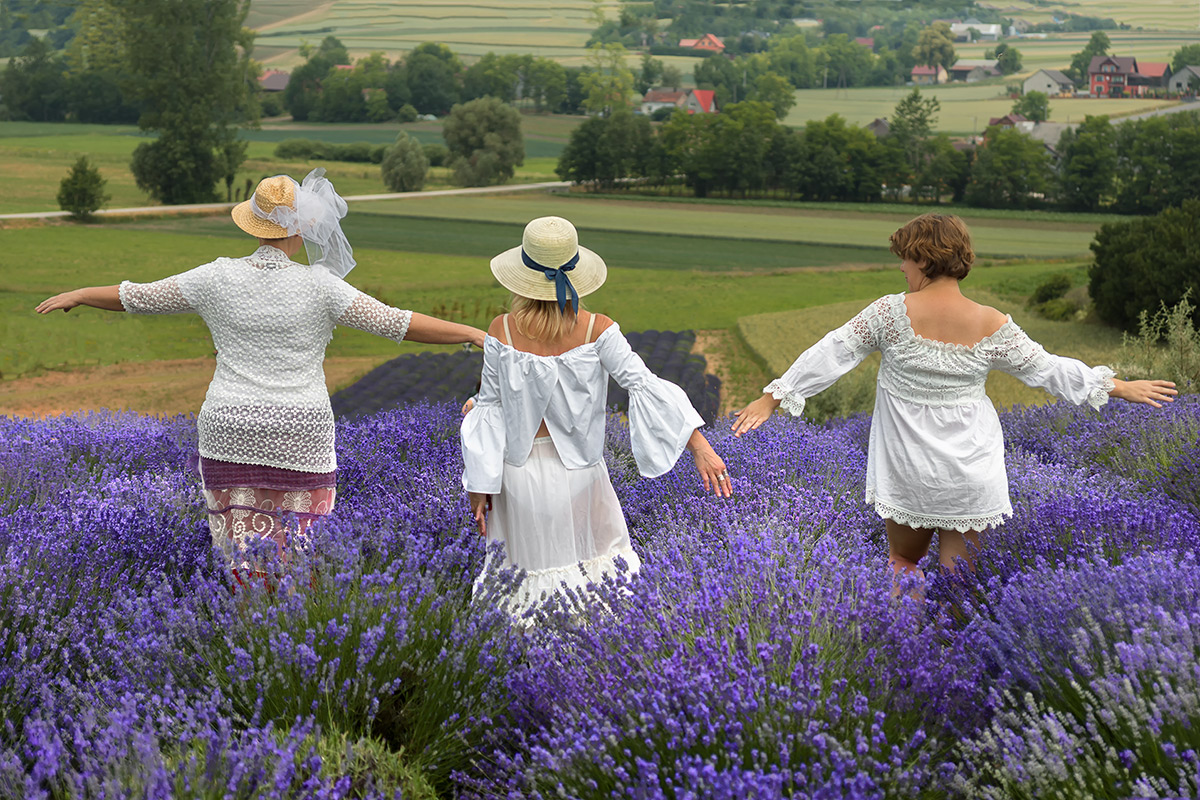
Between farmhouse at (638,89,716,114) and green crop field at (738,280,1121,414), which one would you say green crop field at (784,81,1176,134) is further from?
green crop field at (738,280,1121,414)

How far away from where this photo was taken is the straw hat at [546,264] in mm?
3111

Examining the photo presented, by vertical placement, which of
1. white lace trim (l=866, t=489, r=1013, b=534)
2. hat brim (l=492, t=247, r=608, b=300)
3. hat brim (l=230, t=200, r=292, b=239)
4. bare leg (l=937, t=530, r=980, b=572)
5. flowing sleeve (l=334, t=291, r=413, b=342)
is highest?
hat brim (l=230, t=200, r=292, b=239)

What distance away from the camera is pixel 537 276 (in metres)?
3.14

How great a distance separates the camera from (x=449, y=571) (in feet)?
10.8

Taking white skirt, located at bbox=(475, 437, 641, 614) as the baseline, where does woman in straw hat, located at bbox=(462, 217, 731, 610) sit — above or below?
above

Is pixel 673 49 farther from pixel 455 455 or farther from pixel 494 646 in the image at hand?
pixel 494 646

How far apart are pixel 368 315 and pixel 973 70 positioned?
19869 mm

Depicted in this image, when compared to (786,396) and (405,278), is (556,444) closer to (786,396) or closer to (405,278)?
(786,396)

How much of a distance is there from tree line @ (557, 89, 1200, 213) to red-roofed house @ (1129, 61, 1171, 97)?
1.64m

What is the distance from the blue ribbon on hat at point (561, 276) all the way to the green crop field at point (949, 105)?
16650 millimetres

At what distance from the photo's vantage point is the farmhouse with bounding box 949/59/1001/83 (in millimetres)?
20281

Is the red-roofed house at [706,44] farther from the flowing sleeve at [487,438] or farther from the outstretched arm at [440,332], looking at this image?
the flowing sleeve at [487,438]

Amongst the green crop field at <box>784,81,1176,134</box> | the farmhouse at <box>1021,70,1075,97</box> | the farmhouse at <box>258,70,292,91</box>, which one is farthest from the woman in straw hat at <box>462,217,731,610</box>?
the farmhouse at <box>1021,70,1075,97</box>

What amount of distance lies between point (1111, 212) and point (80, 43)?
53.0 feet
